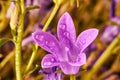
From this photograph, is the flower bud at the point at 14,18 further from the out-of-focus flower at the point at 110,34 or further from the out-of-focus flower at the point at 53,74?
the out-of-focus flower at the point at 110,34

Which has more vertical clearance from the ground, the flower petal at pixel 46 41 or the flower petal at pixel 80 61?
the flower petal at pixel 46 41

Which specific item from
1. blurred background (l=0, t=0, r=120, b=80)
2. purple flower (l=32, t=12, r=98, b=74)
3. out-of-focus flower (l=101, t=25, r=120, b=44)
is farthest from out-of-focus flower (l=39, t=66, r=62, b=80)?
→ out-of-focus flower (l=101, t=25, r=120, b=44)

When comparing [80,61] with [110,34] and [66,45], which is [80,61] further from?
[110,34]

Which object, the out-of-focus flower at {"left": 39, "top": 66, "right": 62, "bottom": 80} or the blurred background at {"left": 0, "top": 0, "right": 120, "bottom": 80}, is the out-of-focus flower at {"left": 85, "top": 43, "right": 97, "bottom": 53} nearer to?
the blurred background at {"left": 0, "top": 0, "right": 120, "bottom": 80}

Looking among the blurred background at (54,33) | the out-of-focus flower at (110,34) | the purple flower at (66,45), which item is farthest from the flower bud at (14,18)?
the out-of-focus flower at (110,34)

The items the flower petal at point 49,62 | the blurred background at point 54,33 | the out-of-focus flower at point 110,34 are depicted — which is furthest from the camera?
the out-of-focus flower at point 110,34

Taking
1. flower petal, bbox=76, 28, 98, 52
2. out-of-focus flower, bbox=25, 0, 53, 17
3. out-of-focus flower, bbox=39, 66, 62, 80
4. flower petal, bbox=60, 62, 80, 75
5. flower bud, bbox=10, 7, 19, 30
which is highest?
out-of-focus flower, bbox=25, 0, 53, 17

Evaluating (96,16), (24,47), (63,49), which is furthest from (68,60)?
(96,16)

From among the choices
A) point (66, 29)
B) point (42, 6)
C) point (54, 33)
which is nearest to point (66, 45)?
point (66, 29)
